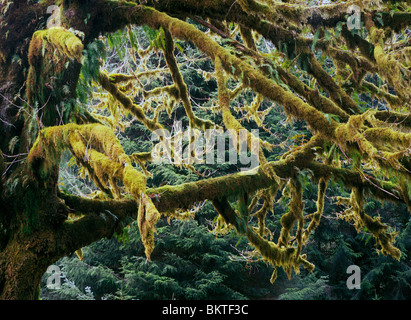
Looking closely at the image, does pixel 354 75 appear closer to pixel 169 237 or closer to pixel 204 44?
pixel 204 44

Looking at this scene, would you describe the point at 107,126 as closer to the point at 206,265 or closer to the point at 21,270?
the point at 21,270

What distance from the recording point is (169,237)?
12.4 metres

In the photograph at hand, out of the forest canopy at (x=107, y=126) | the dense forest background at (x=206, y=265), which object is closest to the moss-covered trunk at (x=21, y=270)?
the forest canopy at (x=107, y=126)

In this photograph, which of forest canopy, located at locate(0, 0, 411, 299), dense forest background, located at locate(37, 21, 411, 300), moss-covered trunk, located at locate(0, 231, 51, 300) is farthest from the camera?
dense forest background, located at locate(37, 21, 411, 300)

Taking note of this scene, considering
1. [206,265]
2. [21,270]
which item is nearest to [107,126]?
[21,270]

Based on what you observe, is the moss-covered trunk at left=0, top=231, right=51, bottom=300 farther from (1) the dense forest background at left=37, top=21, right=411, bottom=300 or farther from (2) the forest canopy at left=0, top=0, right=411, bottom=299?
(1) the dense forest background at left=37, top=21, right=411, bottom=300

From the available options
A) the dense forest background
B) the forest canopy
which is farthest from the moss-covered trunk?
the dense forest background

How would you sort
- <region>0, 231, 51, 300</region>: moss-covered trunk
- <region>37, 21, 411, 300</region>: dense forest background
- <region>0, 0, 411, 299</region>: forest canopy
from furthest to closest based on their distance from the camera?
<region>37, 21, 411, 300</region>: dense forest background → <region>0, 231, 51, 300</region>: moss-covered trunk → <region>0, 0, 411, 299</region>: forest canopy

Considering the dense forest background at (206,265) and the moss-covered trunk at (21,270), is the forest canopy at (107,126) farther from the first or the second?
the dense forest background at (206,265)

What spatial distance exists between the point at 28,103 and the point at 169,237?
9.10 meters

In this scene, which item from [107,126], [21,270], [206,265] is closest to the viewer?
[21,270]

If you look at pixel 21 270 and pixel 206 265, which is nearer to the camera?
pixel 21 270

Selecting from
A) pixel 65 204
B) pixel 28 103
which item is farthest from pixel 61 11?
pixel 65 204

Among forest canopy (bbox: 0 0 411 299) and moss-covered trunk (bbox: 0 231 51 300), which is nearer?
forest canopy (bbox: 0 0 411 299)
